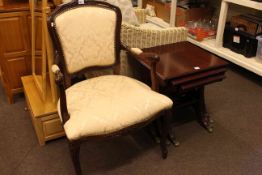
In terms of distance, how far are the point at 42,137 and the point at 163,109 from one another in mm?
863

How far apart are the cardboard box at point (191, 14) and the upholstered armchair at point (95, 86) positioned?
1.78 metres

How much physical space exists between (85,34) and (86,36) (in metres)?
0.01

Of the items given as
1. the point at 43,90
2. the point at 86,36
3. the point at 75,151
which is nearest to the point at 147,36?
the point at 86,36

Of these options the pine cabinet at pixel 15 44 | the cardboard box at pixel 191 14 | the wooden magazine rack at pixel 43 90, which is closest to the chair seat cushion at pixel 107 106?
the wooden magazine rack at pixel 43 90

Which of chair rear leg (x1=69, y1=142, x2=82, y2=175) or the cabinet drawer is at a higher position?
chair rear leg (x1=69, y1=142, x2=82, y2=175)

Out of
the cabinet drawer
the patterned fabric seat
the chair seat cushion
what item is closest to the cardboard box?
the patterned fabric seat

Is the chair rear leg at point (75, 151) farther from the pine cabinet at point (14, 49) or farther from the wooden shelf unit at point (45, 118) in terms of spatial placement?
the pine cabinet at point (14, 49)

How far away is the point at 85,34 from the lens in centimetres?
169

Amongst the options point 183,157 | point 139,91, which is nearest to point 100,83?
point 139,91

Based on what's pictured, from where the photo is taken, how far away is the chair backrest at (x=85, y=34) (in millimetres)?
1610

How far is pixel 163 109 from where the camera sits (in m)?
1.60

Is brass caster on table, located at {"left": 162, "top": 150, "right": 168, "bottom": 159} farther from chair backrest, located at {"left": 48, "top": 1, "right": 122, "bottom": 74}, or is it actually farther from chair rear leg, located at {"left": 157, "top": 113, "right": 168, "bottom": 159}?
chair backrest, located at {"left": 48, "top": 1, "right": 122, "bottom": 74}

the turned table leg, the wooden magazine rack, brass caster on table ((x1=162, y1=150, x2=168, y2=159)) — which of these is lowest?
brass caster on table ((x1=162, y1=150, x2=168, y2=159))

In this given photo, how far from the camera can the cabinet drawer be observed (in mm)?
1843
